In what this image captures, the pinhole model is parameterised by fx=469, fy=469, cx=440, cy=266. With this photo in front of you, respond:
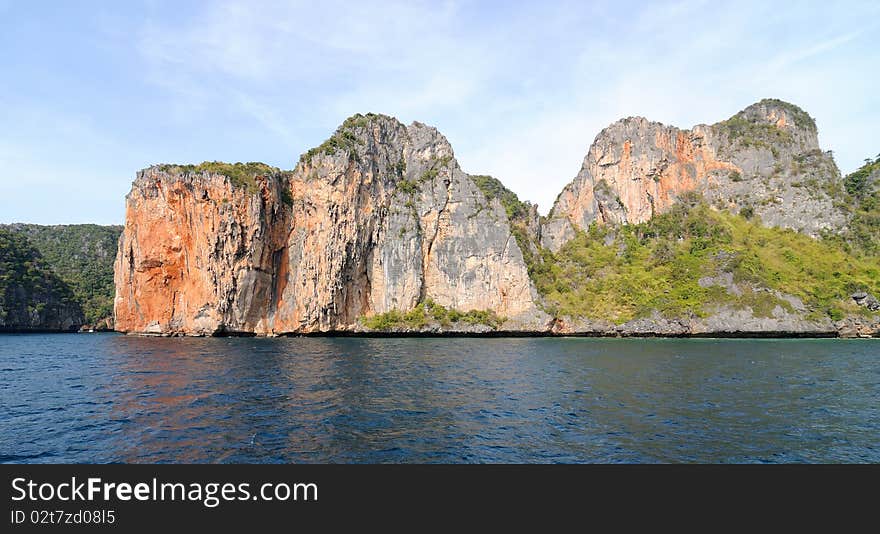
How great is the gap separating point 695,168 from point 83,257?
199m

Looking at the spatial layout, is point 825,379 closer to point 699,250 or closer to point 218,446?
point 218,446

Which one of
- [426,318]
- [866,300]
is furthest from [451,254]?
[866,300]

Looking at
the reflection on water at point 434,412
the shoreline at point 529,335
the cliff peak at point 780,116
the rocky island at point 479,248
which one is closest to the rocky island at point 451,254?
the rocky island at point 479,248

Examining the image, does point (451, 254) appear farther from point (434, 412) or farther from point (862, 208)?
point (862, 208)

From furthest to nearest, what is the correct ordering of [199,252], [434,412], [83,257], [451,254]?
1. [83,257]
2. [451,254]
3. [199,252]
4. [434,412]

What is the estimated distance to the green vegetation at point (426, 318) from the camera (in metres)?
92.1

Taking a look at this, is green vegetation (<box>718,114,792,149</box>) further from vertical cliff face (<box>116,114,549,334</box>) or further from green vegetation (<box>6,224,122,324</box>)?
green vegetation (<box>6,224,122,324</box>)

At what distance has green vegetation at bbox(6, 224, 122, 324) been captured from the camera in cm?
13925

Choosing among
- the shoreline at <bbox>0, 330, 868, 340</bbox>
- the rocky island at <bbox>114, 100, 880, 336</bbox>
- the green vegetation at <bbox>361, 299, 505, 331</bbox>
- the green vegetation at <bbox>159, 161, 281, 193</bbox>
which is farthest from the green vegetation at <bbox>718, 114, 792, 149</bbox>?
the green vegetation at <bbox>159, 161, 281, 193</bbox>

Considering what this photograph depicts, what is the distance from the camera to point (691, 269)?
100125 millimetres

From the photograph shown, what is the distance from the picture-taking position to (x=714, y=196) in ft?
412

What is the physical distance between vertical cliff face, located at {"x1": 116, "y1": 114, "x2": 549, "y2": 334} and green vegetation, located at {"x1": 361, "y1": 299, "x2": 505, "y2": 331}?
1783 millimetres
